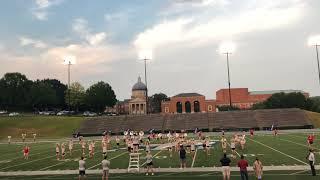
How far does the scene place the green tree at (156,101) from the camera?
167 m

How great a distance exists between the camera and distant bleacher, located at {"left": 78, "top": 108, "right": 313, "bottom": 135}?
228 feet

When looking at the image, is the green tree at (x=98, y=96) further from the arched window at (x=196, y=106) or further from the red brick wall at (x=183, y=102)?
the arched window at (x=196, y=106)

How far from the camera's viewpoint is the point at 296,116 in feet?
236

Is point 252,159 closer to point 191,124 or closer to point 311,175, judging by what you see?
point 311,175

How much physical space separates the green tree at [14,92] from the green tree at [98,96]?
1739cm

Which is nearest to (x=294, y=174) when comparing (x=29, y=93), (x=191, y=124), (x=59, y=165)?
(x=59, y=165)

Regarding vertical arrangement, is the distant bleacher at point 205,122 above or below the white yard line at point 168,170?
above

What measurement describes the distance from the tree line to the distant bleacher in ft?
125

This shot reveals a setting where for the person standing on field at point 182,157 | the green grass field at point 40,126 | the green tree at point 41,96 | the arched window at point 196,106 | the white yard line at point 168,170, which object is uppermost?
the green tree at point 41,96

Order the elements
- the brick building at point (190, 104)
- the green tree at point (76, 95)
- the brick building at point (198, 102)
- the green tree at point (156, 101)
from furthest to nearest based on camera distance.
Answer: the green tree at point (156, 101)
the brick building at point (198, 102)
the brick building at point (190, 104)
the green tree at point (76, 95)

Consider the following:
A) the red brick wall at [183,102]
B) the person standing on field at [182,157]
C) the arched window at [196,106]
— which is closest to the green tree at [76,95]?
the red brick wall at [183,102]

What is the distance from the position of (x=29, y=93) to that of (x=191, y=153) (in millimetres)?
95353

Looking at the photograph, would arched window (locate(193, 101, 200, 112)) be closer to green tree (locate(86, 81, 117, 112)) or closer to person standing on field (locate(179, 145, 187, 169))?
green tree (locate(86, 81, 117, 112))

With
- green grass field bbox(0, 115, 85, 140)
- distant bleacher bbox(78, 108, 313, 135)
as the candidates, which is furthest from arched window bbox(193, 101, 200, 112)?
green grass field bbox(0, 115, 85, 140)
